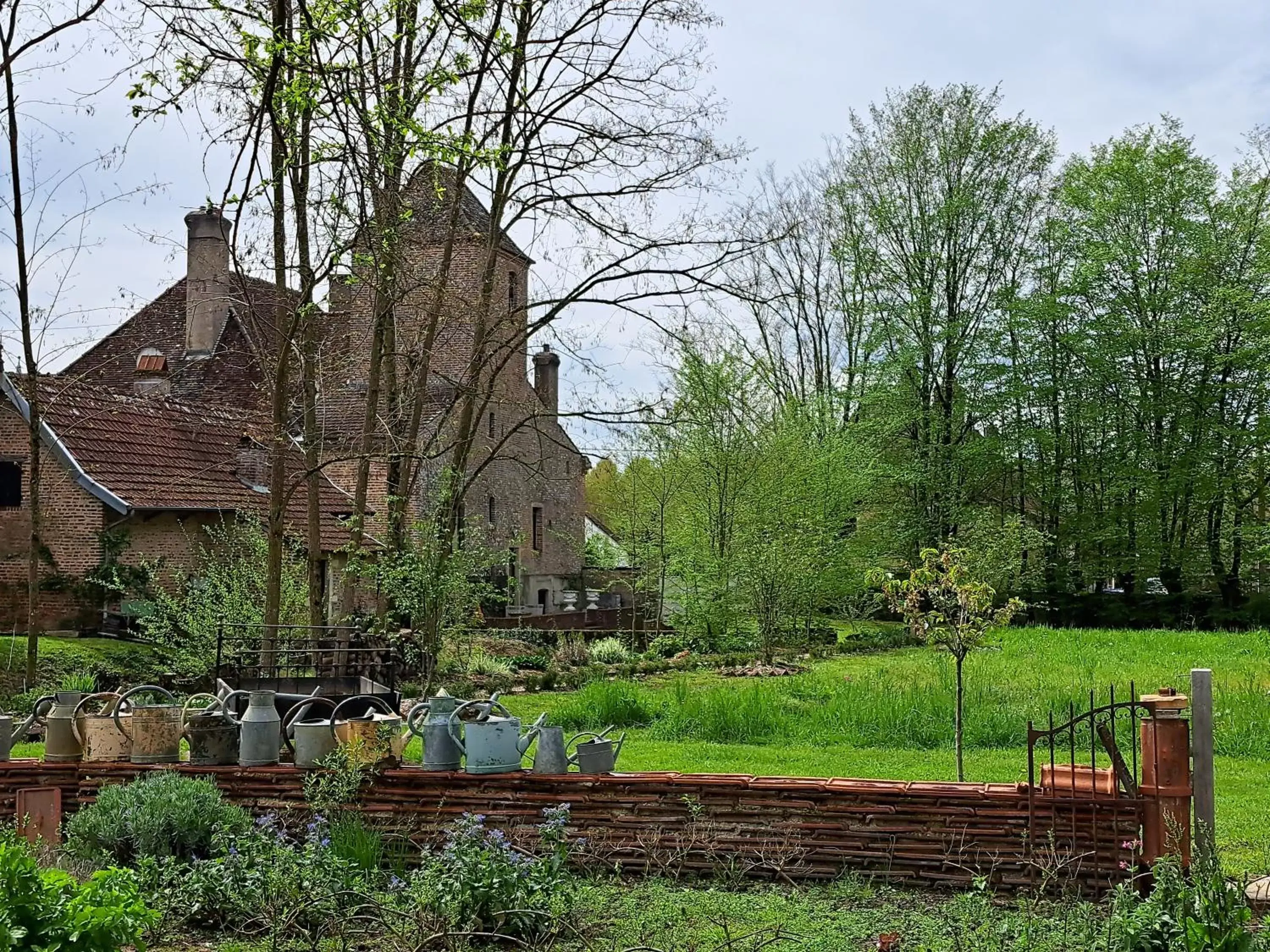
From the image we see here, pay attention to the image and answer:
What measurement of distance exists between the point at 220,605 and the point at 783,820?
34.1ft

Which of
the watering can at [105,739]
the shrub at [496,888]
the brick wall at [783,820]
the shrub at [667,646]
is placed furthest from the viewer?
the shrub at [667,646]

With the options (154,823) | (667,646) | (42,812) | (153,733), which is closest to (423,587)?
(153,733)

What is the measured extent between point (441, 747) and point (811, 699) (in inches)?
296

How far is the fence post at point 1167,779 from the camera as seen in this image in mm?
5660

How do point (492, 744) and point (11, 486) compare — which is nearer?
point (492, 744)

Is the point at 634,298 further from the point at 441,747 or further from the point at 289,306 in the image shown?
the point at 441,747

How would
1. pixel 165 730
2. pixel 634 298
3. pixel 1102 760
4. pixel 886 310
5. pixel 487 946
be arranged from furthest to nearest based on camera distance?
pixel 886 310, pixel 634 298, pixel 1102 760, pixel 165 730, pixel 487 946

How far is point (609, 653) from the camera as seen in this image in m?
20.6

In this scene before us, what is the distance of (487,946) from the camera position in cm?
506

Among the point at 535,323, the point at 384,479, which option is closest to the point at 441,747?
the point at 535,323

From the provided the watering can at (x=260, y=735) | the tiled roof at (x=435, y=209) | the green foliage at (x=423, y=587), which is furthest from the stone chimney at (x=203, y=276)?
the watering can at (x=260, y=735)

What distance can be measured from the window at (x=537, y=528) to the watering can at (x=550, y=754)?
2632 cm

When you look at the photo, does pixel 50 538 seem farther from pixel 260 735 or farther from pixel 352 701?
pixel 260 735

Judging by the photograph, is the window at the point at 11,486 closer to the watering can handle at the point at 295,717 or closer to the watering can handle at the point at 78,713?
the watering can handle at the point at 78,713
